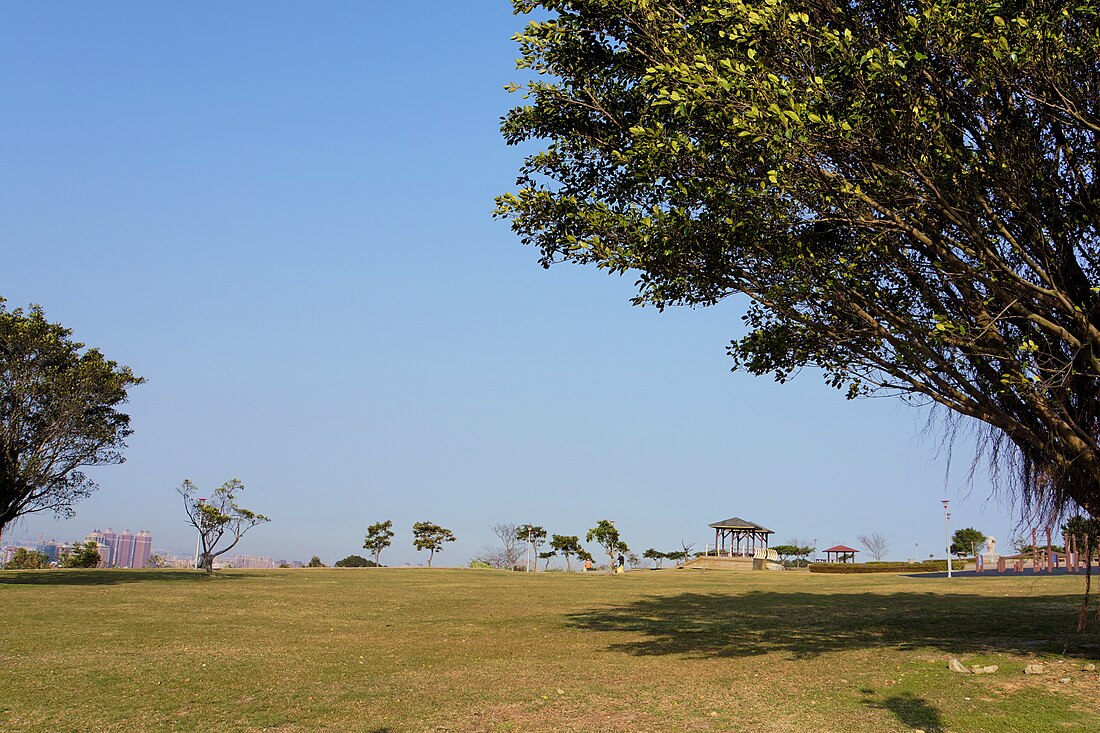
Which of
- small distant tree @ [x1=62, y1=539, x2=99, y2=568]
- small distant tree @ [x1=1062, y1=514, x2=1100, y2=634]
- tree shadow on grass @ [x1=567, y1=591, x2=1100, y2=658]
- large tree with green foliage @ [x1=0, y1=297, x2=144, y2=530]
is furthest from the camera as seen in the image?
small distant tree @ [x1=62, y1=539, x2=99, y2=568]

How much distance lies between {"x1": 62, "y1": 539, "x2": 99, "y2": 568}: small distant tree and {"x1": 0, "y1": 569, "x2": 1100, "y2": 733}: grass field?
36.5m

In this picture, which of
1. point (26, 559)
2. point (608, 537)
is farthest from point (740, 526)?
point (26, 559)

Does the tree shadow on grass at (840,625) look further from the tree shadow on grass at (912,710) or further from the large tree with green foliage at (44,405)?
the large tree with green foliage at (44,405)

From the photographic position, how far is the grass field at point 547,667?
9094 millimetres

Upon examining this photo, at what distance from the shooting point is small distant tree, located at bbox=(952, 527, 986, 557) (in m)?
73.9

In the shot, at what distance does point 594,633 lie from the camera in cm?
1798

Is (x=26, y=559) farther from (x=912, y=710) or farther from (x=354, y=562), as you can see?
(x=912, y=710)

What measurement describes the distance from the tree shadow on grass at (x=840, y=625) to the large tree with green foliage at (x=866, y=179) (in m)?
3.29

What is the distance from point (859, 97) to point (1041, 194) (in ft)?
12.0

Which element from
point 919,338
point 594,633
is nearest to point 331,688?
point 594,633

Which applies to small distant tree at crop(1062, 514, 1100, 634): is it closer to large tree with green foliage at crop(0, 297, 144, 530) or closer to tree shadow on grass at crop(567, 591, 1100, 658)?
tree shadow on grass at crop(567, 591, 1100, 658)

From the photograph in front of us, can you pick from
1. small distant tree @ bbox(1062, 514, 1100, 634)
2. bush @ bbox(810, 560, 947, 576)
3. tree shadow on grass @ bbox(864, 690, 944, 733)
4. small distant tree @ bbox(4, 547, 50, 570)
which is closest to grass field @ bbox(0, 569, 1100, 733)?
tree shadow on grass @ bbox(864, 690, 944, 733)

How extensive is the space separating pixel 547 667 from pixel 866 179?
344 inches

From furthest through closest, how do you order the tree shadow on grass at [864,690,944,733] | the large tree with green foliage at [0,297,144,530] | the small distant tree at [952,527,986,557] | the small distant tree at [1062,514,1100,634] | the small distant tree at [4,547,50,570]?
the small distant tree at [952,527,986,557] → the small distant tree at [4,547,50,570] → the large tree with green foliage at [0,297,144,530] → the small distant tree at [1062,514,1100,634] → the tree shadow on grass at [864,690,944,733]
